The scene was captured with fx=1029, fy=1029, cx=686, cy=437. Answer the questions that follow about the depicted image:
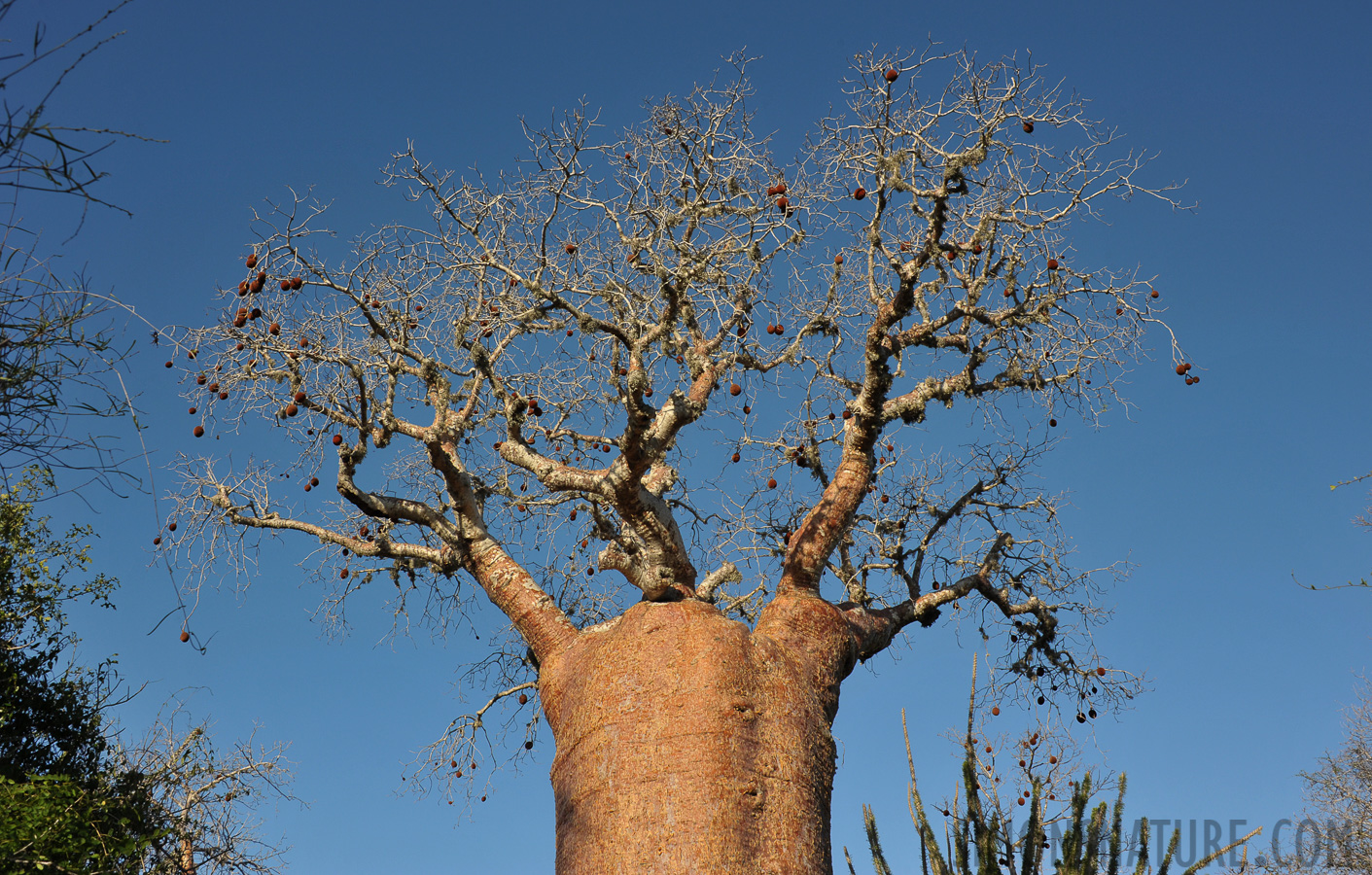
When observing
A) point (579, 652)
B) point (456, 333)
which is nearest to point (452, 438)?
point (456, 333)

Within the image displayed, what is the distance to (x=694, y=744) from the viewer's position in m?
4.61

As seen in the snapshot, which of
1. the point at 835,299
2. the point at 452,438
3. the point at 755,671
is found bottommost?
the point at 755,671

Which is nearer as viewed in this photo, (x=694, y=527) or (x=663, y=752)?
(x=663, y=752)

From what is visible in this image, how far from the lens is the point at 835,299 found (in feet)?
21.8

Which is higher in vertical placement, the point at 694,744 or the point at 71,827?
the point at 694,744

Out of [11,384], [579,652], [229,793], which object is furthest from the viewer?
[229,793]

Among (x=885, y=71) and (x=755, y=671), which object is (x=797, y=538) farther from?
(x=885, y=71)

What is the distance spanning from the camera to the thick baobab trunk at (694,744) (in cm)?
441

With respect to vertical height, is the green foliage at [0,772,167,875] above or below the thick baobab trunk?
below

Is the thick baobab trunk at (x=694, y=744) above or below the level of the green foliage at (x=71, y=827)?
above

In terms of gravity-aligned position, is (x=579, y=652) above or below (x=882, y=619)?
below

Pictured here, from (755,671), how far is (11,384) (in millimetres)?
3606

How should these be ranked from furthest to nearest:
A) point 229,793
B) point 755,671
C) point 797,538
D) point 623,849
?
point 229,793, point 797,538, point 755,671, point 623,849

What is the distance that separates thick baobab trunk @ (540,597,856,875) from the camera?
174 inches
